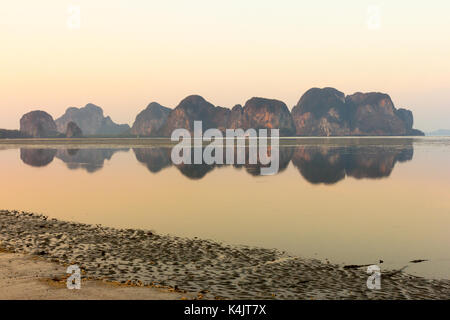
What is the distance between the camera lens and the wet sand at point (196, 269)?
13719 millimetres

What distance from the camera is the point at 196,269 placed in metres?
16.4

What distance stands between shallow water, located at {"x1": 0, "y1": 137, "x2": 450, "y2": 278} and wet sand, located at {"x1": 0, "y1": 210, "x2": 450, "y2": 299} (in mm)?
2086

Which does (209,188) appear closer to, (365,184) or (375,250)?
(365,184)

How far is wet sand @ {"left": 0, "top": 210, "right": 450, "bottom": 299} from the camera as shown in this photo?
45.0ft

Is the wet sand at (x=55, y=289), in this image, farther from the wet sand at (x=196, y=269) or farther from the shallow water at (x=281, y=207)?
the shallow water at (x=281, y=207)

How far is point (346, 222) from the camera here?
26484 mm

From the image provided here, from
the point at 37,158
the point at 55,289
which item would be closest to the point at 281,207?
the point at 55,289

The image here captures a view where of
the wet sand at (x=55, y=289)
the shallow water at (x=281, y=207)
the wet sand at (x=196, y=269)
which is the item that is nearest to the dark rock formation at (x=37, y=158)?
the shallow water at (x=281, y=207)

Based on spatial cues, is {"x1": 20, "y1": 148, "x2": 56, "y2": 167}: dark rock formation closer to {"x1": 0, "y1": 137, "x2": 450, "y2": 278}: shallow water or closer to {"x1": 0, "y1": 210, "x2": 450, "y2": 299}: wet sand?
{"x1": 0, "y1": 137, "x2": 450, "y2": 278}: shallow water

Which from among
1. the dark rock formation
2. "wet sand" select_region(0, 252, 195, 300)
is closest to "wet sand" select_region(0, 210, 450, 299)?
"wet sand" select_region(0, 252, 195, 300)
